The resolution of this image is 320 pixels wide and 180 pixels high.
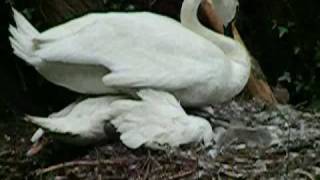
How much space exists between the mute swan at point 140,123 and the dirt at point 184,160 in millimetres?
35

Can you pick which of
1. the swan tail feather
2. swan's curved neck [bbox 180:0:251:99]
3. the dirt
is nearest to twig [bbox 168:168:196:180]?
the dirt

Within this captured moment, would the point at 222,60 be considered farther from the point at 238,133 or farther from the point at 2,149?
the point at 2,149

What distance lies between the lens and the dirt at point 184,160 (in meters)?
2.96

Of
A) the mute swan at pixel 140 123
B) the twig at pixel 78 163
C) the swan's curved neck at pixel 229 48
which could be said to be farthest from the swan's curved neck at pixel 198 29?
the twig at pixel 78 163

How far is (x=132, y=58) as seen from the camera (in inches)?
125

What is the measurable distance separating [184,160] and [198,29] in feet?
1.99

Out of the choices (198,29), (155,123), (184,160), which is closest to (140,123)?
(155,123)

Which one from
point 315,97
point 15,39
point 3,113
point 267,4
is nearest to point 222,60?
point 15,39

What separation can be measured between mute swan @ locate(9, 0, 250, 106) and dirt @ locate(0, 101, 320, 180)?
19 cm

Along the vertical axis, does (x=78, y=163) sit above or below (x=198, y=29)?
below

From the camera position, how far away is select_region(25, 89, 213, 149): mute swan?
3074mm

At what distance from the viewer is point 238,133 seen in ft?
10.7

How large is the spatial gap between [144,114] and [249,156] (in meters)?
0.34

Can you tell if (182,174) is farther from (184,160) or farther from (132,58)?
(132,58)
